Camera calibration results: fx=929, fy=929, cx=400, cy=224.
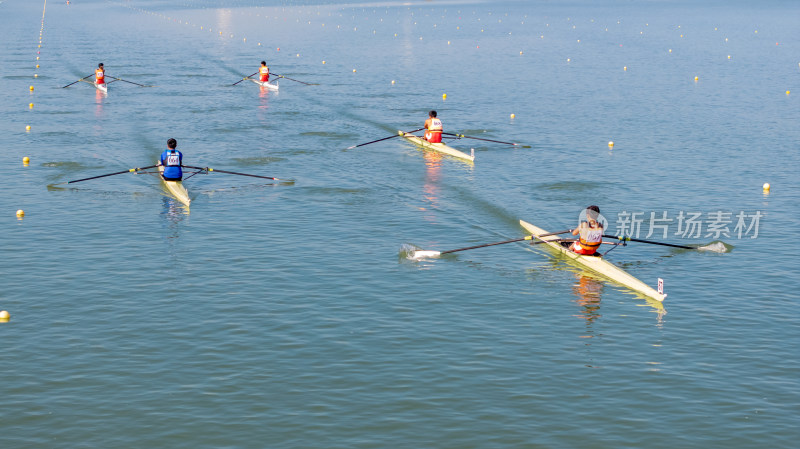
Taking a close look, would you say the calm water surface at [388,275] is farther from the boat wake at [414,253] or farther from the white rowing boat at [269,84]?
the white rowing boat at [269,84]

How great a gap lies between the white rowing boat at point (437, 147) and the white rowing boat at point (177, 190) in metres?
13.1

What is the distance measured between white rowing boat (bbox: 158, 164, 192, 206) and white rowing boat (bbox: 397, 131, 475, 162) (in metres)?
13.1

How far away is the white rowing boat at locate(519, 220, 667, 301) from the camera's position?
28781 millimetres

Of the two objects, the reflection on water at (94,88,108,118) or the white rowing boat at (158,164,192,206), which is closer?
the white rowing boat at (158,164,192,206)

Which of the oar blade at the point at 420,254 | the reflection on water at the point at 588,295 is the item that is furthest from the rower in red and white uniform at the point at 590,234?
the oar blade at the point at 420,254

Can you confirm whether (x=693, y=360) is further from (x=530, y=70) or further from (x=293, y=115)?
(x=530, y=70)

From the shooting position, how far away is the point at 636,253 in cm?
3325

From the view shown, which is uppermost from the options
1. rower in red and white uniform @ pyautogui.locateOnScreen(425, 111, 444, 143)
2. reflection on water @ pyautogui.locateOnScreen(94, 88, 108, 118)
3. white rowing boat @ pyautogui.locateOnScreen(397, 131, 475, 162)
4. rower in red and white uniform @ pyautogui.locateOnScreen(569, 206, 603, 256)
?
reflection on water @ pyautogui.locateOnScreen(94, 88, 108, 118)

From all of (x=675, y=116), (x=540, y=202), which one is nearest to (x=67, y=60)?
(x=675, y=116)

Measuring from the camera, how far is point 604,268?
30766mm

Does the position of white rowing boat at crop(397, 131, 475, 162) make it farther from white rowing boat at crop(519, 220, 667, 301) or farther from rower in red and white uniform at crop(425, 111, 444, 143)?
white rowing boat at crop(519, 220, 667, 301)

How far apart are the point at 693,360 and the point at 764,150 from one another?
31.0 metres

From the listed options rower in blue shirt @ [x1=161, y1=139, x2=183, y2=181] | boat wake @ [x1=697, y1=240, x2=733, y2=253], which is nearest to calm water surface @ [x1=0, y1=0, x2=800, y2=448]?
boat wake @ [x1=697, y1=240, x2=733, y2=253]

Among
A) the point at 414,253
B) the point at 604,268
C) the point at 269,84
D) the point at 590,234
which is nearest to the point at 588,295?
the point at 604,268
